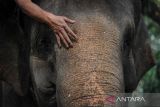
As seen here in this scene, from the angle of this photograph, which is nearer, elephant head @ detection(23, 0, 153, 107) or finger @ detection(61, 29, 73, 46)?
elephant head @ detection(23, 0, 153, 107)

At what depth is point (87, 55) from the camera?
16.3 ft

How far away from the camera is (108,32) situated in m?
5.18

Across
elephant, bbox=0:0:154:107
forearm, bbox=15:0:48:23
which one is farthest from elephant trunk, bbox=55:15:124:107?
forearm, bbox=15:0:48:23

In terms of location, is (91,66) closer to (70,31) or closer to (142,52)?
(70,31)

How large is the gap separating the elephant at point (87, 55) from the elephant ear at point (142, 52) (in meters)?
0.15

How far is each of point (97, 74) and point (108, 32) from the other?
16.8 inches

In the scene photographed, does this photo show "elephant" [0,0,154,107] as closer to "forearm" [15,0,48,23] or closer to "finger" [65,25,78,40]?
"finger" [65,25,78,40]

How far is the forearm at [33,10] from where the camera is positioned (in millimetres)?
5207

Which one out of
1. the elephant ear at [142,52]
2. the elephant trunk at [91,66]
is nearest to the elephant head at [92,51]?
the elephant trunk at [91,66]

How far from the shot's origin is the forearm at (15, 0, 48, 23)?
17.1ft

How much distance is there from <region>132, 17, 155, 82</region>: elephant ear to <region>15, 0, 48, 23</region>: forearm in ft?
3.68

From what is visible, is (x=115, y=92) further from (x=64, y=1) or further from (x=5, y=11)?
(x=5, y=11)

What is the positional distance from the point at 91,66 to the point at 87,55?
100 mm

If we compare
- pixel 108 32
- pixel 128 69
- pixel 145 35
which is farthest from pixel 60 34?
pixel 145 35
